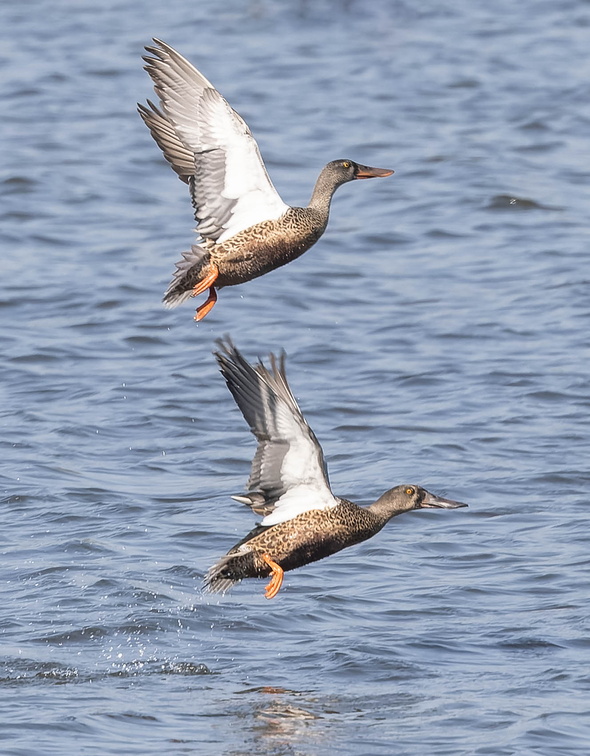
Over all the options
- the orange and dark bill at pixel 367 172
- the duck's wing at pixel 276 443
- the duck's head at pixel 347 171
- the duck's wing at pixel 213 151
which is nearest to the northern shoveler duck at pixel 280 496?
the duck's wing at pixel 276 443

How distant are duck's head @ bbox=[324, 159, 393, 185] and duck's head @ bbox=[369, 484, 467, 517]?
1.51 m

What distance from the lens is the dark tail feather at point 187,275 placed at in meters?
7.04

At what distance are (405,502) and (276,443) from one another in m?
1.22

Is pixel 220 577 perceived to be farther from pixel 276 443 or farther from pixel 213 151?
pixel 213 151

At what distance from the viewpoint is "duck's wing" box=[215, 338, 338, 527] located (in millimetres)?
6539

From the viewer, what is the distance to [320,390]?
40.2ft

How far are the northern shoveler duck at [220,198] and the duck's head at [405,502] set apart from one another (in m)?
1.27

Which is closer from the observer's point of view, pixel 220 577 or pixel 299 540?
pixel 299 540

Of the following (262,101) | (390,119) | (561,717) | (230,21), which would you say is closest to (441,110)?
(390,119)

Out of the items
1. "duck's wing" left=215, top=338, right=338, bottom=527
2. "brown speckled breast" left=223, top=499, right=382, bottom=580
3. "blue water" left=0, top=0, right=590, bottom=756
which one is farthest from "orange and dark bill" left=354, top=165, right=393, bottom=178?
"blue water" left=0, top=0, right=590, bottom=756

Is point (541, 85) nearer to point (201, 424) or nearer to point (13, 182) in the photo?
point (13, 182)

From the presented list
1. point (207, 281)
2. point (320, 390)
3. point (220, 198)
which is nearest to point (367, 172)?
point (220, 198)

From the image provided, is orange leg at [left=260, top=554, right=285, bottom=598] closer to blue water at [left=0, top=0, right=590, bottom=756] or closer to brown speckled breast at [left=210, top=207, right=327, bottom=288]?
blue water at [left=0, top=0, right=590, bottom=756]

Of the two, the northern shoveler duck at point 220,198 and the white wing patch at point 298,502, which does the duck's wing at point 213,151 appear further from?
the white wing patch at point 298,502
